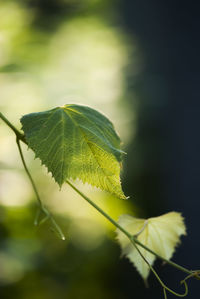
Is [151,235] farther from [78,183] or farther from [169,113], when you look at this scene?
[169,113]

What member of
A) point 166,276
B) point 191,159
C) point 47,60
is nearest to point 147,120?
point 191,159

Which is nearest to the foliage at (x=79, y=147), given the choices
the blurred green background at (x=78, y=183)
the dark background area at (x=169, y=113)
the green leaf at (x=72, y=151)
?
the green leaf at (x=72, y=151)

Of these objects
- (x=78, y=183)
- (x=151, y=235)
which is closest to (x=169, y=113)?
(x=78, y=183)

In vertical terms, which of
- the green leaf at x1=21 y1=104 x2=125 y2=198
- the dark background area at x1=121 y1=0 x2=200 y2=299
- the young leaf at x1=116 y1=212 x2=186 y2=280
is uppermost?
the green leaf at x1=21 y1=104 x2=125 y2=198

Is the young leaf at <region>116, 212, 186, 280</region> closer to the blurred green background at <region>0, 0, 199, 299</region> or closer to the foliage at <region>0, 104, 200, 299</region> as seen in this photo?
the foliage at <region>0, 104, 200, 299</region>

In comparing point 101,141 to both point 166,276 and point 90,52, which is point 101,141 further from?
point 166,276

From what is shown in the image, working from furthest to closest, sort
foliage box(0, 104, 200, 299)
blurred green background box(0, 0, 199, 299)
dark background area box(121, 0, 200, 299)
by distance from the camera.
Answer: dark background area box(121, 0, 200, 299), blurred green background box(0, 0, 199, 299), foliage box(0, 104, 200, 299)

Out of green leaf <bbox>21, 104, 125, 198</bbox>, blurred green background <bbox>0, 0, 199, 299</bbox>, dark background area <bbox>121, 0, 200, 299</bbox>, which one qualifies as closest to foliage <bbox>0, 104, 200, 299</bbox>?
green leaf <bbox>21, 104, 125, 198</bbox>
